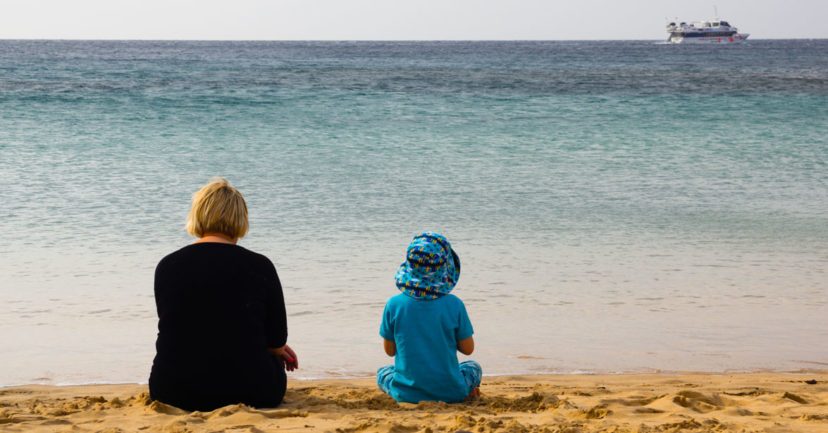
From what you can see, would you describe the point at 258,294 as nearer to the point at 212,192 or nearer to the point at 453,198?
the point at 212,192

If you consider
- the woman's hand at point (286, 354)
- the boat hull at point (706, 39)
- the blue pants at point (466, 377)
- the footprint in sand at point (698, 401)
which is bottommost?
the footprint in sand at point (698, 401)

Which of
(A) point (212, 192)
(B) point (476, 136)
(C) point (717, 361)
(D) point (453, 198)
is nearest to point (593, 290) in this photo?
(C) point (717, 361)

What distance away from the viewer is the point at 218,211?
371 centimetres

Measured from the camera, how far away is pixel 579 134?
18.2m

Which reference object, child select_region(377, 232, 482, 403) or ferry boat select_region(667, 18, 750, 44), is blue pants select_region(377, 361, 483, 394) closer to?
child select_region(377, 232, 482, 403)

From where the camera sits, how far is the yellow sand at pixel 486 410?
11.6 ft

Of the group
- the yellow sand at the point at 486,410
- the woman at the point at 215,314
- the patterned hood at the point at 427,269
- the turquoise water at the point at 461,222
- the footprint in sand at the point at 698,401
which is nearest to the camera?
the yellow sand at the point at 486,410

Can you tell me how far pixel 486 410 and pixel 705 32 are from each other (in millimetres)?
106138

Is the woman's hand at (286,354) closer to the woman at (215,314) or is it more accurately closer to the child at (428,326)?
the woman at (215,314)

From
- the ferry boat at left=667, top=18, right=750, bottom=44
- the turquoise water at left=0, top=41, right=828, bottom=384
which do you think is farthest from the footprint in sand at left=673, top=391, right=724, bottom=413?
the ferry boat at left=667, top=18, right=750, bottom=44

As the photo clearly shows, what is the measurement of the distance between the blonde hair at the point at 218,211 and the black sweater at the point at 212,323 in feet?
0.29

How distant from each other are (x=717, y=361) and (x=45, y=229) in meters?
6.29

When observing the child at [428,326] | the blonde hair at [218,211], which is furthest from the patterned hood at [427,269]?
the blonde hair at [218,211]

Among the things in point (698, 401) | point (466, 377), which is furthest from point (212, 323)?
point (698, 401)
